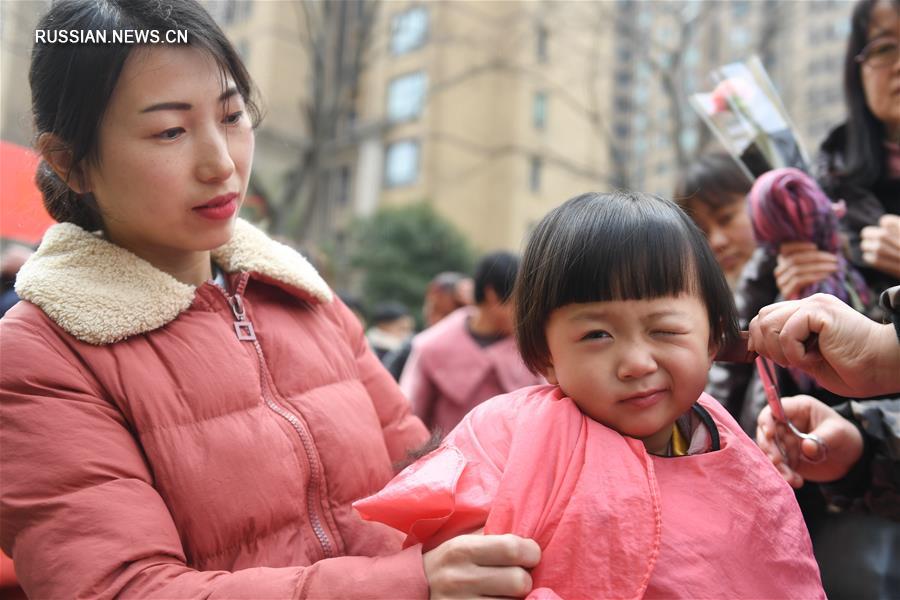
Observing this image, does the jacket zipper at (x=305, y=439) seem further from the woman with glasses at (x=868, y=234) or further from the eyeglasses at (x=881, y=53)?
the eyeglasses at (x=881, y=53)

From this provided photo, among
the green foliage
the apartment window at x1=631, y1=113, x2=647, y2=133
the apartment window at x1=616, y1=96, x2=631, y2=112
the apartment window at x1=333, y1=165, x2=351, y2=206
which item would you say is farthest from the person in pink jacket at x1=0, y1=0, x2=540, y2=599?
the apartment window at x1=333, y1=165, x2=351, y2=206

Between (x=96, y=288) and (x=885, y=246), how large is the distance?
1930 millimetres

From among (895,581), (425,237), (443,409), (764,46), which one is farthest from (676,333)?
(425,237)

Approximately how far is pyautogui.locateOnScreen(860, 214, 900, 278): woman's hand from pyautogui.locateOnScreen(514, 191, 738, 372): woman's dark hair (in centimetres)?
78

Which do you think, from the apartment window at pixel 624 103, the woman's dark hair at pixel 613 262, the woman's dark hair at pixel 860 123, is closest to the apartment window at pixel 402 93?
the apartment window at pixel 624 103

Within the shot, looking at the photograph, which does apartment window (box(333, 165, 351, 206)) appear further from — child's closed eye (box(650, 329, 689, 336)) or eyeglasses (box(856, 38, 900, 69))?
child's closed eye (box(650, 329, 689, 336))

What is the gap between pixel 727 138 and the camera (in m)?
2.40

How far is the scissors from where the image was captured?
1526 millimetres

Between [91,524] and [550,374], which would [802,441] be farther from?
[91,524]

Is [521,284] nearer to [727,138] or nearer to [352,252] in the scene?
[727,138]

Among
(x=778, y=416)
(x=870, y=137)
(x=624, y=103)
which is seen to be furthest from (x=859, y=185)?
(x=624, y=103)

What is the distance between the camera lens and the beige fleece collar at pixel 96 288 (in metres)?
1.47

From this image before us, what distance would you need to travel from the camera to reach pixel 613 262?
4.65ft

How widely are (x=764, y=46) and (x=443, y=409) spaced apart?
6.46 m
